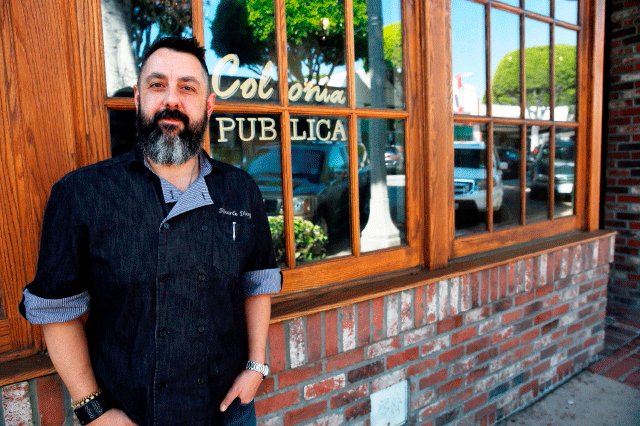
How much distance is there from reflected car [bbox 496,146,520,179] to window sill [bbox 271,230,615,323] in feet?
1.37

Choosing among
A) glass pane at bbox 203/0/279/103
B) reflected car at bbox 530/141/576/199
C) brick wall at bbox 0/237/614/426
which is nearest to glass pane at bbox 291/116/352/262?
glass pane at bbox 203/0/279/103

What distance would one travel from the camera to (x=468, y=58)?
Result: 7.79 ft

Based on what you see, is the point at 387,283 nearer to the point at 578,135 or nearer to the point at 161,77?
the point at 161,77

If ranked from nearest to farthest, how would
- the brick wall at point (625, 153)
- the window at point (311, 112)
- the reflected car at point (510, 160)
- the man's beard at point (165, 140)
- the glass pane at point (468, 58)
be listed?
the man's beard at point (165, 140) → the window at point (311, 112) → the glass pane at point (468, 58) → the reflected car at point (510, 160) → the brick wall at point (625, 153)

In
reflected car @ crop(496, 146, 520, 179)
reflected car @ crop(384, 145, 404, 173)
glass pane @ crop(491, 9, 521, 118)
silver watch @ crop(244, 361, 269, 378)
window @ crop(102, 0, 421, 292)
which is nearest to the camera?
silver watch @ crop(244, 361, 269, 378)

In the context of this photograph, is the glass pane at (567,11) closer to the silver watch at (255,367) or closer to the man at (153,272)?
the man at (153,272)

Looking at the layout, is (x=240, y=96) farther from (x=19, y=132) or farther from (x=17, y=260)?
(x=17, y=260)

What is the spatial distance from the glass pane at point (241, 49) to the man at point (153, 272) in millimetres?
380

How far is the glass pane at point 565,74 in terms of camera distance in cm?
284

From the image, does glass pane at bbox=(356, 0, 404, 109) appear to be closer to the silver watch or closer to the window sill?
the window sill

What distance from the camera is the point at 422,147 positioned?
2.19 metres

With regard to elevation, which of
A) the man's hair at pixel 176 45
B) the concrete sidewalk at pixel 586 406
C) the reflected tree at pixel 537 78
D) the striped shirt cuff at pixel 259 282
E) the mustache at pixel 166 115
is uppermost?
the reflected tree at pixel 537 78

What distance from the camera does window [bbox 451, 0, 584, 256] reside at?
2387mm

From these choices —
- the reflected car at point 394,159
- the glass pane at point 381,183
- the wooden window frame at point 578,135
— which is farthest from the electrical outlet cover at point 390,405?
the reflected car at point 394,159
